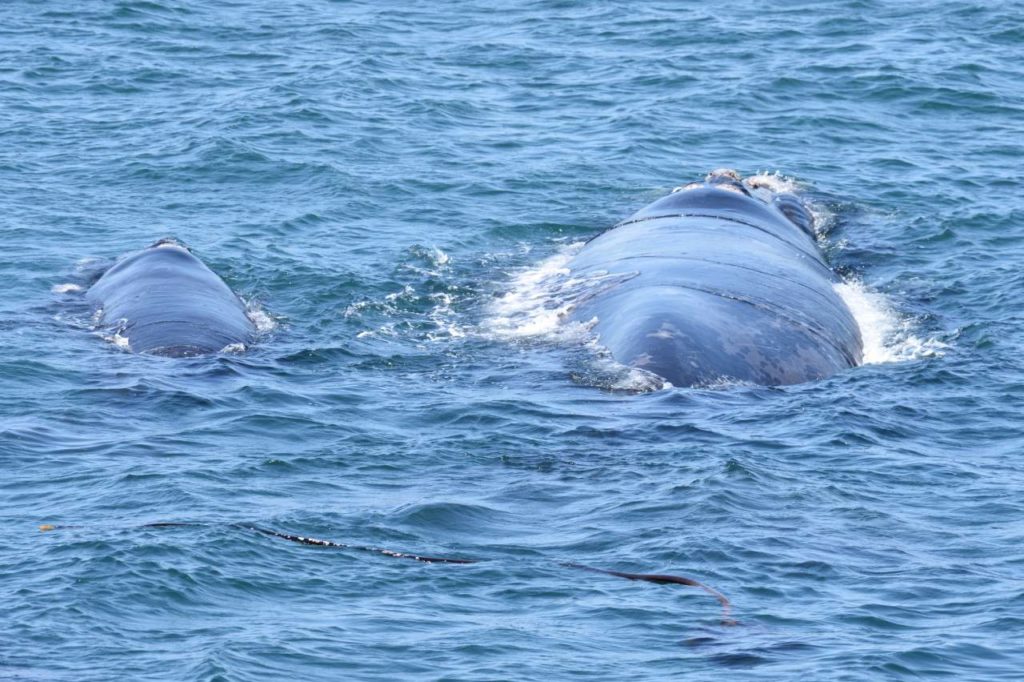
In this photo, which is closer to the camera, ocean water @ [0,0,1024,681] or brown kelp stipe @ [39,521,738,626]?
ocean water @ [0,0,1024,681]

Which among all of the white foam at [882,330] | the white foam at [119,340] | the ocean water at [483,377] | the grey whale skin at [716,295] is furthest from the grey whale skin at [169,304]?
the white foam at [882,330]

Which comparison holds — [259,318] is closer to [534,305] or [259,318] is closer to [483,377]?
[534,305]

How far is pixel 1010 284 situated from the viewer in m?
29.0

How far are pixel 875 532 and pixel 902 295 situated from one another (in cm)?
1123

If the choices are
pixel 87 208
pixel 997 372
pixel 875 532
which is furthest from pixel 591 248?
pixel 875 532

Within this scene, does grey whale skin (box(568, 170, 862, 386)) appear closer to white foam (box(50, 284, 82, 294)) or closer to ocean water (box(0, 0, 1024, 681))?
ocean water (box(0, 0, 1024, 681))

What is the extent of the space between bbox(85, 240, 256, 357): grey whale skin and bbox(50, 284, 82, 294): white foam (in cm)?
33

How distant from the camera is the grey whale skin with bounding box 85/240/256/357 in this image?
79.9 ft

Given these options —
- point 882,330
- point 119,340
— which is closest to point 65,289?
point 119,340

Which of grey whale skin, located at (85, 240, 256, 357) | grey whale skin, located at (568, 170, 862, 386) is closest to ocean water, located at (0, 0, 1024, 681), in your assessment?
grey whale skin, located at (85, 240, 256, 357)

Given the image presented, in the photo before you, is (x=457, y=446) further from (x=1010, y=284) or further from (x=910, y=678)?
(x=1010, y=284)

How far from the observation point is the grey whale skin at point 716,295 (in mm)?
22984

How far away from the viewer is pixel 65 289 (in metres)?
Result: 28.0

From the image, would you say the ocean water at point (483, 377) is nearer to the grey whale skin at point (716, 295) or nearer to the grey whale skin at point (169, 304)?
the grey whale skin at point (169, 304)
